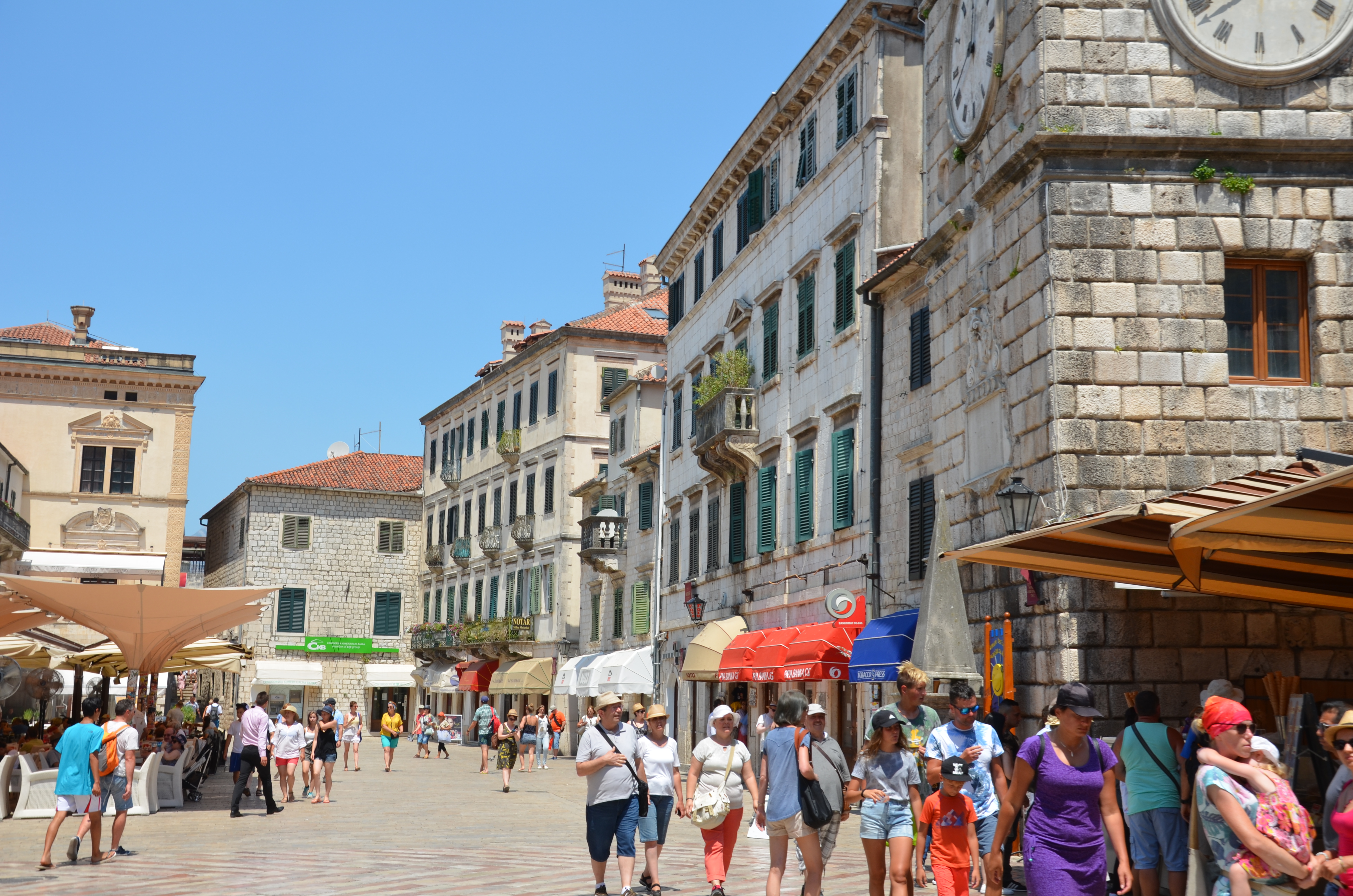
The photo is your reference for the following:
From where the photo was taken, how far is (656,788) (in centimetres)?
1079

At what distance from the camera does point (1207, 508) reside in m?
8.95

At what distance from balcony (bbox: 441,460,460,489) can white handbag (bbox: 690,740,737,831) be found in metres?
46.4

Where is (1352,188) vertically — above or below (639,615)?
above

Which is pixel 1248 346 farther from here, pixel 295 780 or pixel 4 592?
pixel 295 780

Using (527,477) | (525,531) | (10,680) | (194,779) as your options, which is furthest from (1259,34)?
(527,477)

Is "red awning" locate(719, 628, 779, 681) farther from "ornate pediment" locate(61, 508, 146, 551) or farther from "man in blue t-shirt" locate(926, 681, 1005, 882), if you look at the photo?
"ornate pediment" locate(61, 508, 146, 551)

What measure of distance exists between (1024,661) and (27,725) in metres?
16.4

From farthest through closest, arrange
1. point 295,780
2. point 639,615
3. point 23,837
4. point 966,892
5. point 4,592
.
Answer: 1. point 639,615
2. point 295,780
3. point 4,592
4. point 23,837
5. point 966,892

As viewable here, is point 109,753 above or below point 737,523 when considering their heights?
below

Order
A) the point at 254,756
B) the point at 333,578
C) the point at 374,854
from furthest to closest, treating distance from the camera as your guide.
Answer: the point at 333,578 < the point at 254,756 < the point at 374,854

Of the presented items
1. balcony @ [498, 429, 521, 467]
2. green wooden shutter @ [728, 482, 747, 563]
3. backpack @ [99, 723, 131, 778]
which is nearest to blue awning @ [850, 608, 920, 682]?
backpack @ [99, 723, 131, 778]

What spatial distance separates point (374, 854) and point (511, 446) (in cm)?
3567

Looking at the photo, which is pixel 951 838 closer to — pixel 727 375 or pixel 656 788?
pixel 656 788

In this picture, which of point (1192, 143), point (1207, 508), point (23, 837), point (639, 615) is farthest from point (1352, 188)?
point (639, 615)
